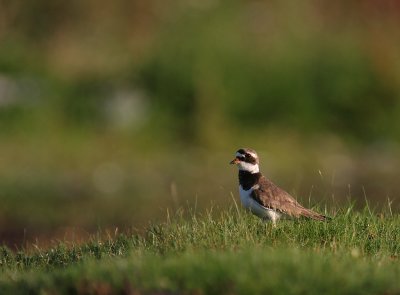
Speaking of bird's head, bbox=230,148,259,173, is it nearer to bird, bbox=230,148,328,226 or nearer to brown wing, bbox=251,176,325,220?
bird, bbox=230,148,328,226

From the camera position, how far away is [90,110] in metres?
23.4

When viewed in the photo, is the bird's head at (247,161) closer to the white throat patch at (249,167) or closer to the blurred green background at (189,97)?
the white throat patch at (249,167)

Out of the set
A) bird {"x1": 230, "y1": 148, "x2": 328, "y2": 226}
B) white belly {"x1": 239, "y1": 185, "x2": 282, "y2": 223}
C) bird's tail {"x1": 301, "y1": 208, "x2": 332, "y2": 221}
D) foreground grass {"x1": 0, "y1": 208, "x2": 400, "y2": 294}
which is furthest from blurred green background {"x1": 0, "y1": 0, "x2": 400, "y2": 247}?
foreground grass {"x1": 0, "y1": 208, "x2": 400, "y2": 294}

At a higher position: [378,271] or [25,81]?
[25,81]

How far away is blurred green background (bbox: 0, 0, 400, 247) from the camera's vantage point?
2098cm

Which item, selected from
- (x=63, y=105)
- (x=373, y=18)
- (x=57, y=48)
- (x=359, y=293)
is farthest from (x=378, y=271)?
(x=373, y=18)

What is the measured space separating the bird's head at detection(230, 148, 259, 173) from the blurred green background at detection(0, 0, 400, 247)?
808cm

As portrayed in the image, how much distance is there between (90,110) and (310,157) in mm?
4582

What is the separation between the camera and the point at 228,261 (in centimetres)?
798

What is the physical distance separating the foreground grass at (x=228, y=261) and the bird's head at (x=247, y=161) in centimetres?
75

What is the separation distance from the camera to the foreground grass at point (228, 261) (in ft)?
25.6

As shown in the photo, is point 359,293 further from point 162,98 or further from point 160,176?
point 162,98

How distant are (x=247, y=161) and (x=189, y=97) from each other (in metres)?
12.7

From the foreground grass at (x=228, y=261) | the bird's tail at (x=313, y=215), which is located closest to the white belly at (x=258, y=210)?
the foreground grass at (x=228, y=261)
